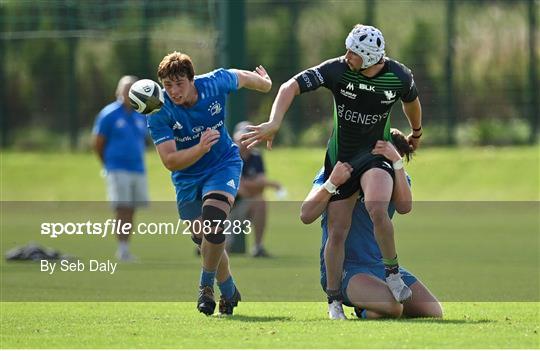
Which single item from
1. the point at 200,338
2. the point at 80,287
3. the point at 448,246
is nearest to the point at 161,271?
the point at 80,287

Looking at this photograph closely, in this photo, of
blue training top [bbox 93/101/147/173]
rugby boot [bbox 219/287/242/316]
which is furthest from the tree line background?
rugby boot [bbox 219/287/242/316]

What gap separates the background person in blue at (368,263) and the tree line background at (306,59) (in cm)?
1703

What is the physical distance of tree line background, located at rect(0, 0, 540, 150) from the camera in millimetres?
27906

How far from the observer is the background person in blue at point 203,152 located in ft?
32.3

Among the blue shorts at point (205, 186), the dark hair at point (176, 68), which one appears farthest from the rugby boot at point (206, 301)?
the dark hair at point (176, 68)

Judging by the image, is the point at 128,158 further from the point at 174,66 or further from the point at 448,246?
the point at 174,66

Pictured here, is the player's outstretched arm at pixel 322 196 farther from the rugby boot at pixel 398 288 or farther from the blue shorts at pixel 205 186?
the rugby boot at pixel 398 288

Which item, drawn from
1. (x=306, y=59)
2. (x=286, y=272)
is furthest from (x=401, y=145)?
(x=306, y=59)

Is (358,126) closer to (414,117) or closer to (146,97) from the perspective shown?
(414,117)

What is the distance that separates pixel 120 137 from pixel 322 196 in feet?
26.1

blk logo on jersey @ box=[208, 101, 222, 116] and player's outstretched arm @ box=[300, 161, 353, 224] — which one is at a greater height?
blk logo on jersey @ box=[208, 101, 222, 116]

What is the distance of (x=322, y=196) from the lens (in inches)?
387

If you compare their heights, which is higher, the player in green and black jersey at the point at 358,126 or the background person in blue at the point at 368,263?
the player in green and black jersey at the point at 358,126

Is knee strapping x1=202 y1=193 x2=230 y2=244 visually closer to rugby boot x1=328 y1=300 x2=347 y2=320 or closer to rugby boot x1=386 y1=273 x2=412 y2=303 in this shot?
rugby boot x1=328 y1=300 x2=347 y2=320
